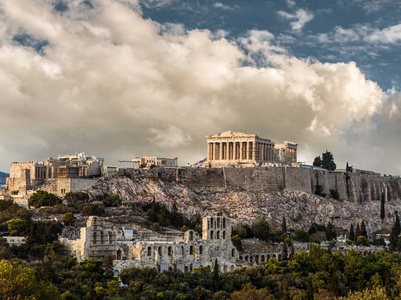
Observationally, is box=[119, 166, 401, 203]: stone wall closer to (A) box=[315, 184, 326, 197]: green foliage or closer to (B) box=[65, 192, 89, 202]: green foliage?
(A) box=[315, 184, 326, 197]: green foliage

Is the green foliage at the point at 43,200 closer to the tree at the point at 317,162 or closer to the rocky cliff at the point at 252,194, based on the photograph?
the rocky cliff at the point at 252,194

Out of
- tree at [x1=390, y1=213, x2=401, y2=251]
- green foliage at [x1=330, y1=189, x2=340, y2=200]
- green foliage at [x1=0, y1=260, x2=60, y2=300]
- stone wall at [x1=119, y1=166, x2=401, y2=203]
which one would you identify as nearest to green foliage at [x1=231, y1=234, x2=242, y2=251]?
tree at [x1=390, y1=213, x2=401, y2=251]

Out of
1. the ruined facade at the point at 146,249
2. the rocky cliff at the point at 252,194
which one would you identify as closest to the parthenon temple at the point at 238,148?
the rocky cliff at the point at 252,194

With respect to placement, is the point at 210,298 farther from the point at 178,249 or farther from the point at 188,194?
the point at 188,194

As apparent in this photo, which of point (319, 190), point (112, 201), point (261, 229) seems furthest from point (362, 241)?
point (112, 201)

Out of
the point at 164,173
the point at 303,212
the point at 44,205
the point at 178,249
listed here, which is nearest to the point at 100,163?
the point at 164,173

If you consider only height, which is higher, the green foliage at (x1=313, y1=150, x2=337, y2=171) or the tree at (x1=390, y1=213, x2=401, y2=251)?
the green foliage at (x1=313, y1=150, x2=337, y2=171)

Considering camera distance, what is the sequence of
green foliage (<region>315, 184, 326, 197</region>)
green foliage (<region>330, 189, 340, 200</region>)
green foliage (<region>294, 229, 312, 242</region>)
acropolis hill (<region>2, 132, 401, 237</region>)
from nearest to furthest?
1. green foliage (<region>294, 229, 312, 242</region>)
2. acropolis hill (<region>2, 132, 401, 237</region>)
3. green foliage (<region>315, 184, 326, 197</region>)
4. green foliage (<region>330, 189, 340, 200</region>)

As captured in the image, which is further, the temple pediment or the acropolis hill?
the temple pediment
